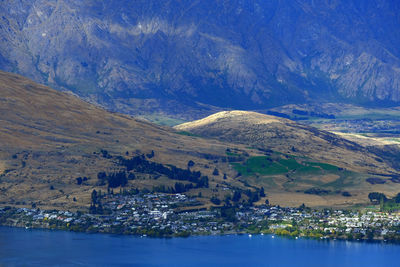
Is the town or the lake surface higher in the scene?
the town

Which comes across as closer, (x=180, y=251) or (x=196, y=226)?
(x=180, y=251)

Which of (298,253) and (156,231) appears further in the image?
(156,231)

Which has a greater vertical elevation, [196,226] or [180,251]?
[196,226]

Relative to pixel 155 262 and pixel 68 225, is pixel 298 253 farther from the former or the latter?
pixel 68 225

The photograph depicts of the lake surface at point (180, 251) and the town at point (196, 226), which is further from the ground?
the town at point (196, 226)

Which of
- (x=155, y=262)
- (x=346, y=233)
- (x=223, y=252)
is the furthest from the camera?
(x=346, y=233)

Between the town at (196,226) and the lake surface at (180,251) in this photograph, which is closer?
the lake surface at (180,251)

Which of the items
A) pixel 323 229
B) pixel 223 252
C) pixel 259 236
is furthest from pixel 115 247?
pixel 323 229

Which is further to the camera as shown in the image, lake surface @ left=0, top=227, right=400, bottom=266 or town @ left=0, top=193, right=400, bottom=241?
town @ left=0, top=193, right=400, bottom=241
